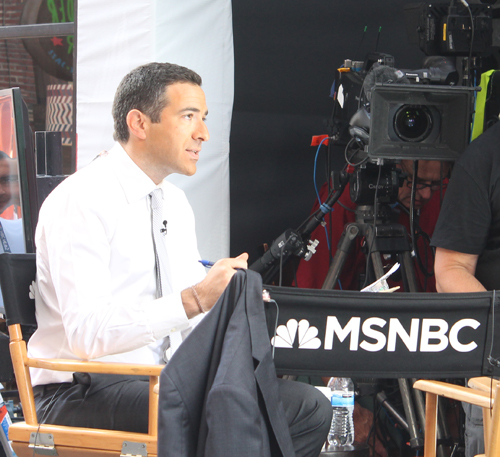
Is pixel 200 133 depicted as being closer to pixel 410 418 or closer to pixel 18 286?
pixel 18 286

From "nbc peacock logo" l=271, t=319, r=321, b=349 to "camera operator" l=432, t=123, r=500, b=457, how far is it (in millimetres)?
775

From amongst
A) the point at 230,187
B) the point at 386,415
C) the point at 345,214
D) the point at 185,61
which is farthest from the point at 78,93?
the point at 386,415

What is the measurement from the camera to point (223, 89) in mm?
2992

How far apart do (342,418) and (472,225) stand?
3.99ft

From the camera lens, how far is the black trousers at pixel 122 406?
145 cm

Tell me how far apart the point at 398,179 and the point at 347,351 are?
130 cm

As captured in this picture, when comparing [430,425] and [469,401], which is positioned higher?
[469,401]

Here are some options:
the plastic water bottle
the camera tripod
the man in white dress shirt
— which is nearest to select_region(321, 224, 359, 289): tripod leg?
the camera tripod

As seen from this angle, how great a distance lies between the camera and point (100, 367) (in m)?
1.44

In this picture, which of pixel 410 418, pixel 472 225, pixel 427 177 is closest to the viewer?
pixel 472 225

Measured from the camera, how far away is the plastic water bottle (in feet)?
8.57

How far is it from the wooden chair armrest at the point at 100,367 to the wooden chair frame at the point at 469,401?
0.60m

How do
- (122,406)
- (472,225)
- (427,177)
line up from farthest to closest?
(427,177) → (472,225) → (122,406)

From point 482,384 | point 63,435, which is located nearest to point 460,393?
point 482,384
